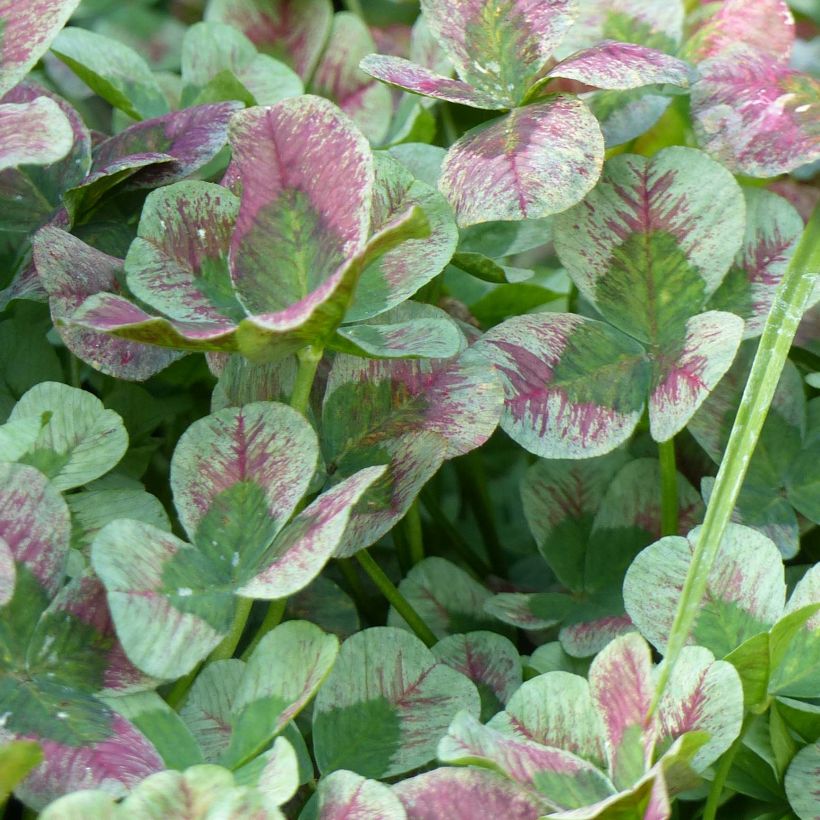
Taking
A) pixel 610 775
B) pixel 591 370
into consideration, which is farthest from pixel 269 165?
pixel 610 775

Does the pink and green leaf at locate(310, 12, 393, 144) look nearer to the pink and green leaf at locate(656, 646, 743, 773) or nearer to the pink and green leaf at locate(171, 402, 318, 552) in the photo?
the pink and green leaf at locate(171, 402, 318, 552)

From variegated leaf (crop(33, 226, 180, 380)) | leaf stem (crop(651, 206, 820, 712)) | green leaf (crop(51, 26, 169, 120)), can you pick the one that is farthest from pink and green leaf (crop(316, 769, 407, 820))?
green leaf (crop(51, 26, 169, 120))

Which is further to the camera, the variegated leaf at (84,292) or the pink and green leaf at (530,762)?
the variegated leaf at (84,292)

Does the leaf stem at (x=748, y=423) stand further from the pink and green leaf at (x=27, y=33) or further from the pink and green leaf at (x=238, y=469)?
the pink and green leaf at (x=27, y=33)

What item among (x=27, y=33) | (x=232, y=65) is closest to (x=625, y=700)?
(x=27, y=33)

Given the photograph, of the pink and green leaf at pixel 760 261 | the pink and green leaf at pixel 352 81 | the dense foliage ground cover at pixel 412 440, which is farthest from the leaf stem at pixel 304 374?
the pink and green leaf at pixel 352 81

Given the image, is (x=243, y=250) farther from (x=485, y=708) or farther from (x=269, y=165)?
(x=485, y=708)
